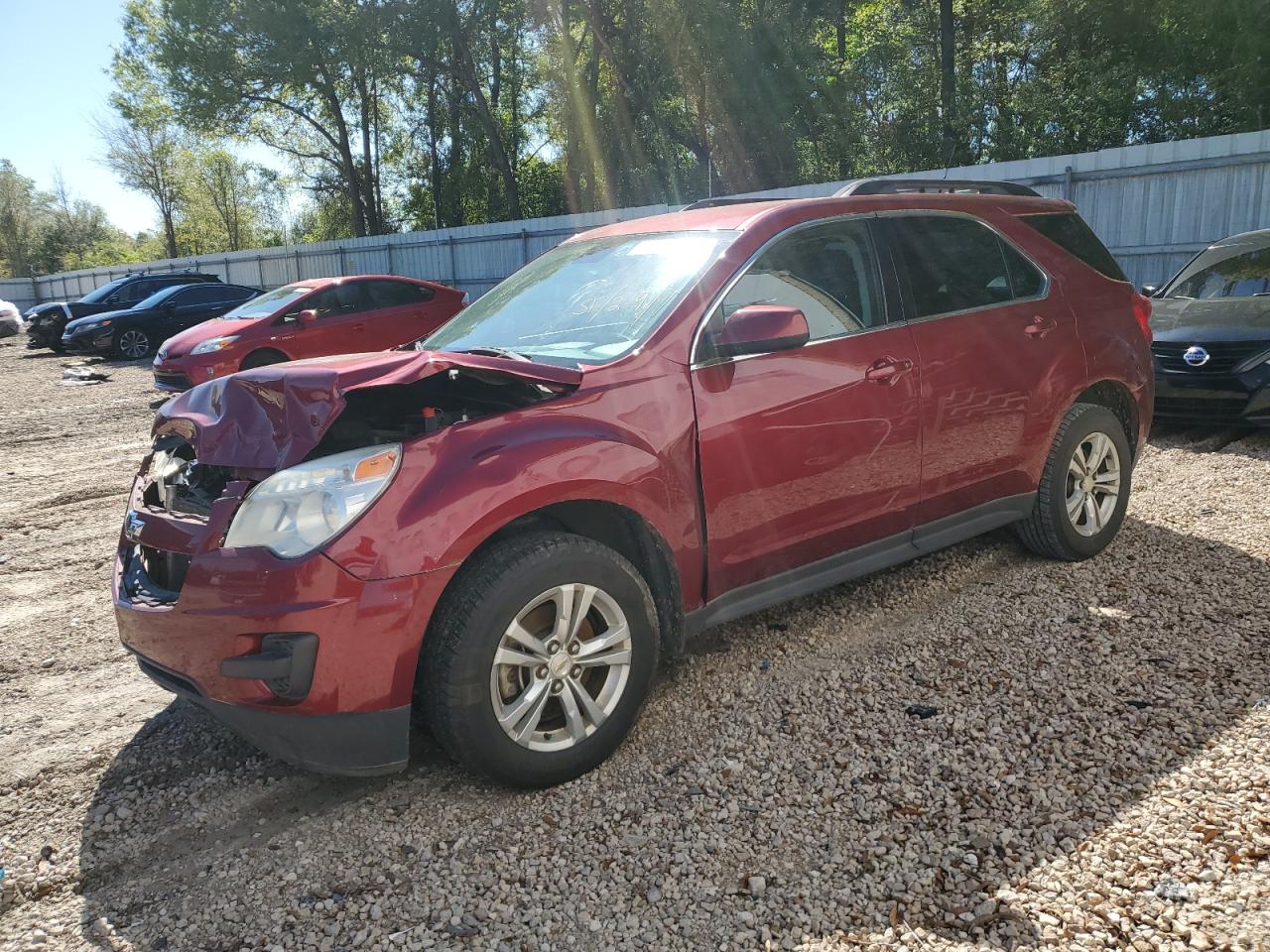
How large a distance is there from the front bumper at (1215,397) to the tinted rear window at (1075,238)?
288 cm

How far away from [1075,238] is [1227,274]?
4349mm

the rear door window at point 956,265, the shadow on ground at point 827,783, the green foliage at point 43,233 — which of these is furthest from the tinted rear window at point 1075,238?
the green foliage at point 43,233

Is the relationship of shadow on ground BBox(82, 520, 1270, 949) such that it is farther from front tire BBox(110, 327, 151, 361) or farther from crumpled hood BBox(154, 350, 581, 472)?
front tire BBox(110, 327, 151, 361)

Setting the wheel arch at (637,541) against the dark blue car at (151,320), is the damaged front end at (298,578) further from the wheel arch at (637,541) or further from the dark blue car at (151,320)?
the dark blue car at (151,320)

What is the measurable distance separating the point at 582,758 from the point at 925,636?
173 centimetres

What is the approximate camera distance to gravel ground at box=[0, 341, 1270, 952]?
7.89ft

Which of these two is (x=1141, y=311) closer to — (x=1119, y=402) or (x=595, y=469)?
(x=1119, y=402)

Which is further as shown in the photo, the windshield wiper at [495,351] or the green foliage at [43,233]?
the green foliage at [43,233]

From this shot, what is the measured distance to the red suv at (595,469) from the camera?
106 inches

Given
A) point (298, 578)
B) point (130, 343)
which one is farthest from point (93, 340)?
point (298, 578)

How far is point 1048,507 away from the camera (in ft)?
15.0

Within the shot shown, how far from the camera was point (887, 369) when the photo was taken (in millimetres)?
3779

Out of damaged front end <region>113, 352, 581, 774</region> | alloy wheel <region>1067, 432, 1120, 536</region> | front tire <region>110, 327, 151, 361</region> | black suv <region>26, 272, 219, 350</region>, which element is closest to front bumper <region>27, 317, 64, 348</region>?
black suv <region>26, 272, 219, 350</region>

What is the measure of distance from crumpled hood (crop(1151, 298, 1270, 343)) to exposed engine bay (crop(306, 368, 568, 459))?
18.9 feet
